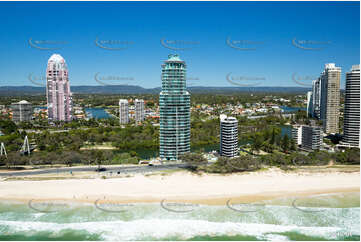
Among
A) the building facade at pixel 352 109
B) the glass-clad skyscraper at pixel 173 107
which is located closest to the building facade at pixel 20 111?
the glass-clad skyscraper at pixel 173 107

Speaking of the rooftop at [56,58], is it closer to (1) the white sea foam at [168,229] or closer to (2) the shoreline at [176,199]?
(2) the shoreline at [176,199]

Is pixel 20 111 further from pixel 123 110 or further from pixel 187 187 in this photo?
pixel 187 187

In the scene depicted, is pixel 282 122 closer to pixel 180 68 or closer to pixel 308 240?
pixel 180 68

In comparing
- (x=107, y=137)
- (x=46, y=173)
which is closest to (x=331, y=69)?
(x=107, y=137)

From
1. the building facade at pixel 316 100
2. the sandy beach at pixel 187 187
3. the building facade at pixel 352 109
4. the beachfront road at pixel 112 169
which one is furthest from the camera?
the building facade at pixel 316 100

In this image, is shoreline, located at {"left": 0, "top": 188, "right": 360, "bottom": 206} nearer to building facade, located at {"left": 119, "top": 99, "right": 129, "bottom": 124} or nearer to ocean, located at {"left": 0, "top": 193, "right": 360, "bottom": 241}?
ocean, located at {"left": 0, "top": 193, "right": 360, "bottom": 241}

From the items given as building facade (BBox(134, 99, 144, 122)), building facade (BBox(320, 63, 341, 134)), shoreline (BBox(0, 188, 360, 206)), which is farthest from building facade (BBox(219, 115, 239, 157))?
building facade (BBox(134, 99, 144, 122))
